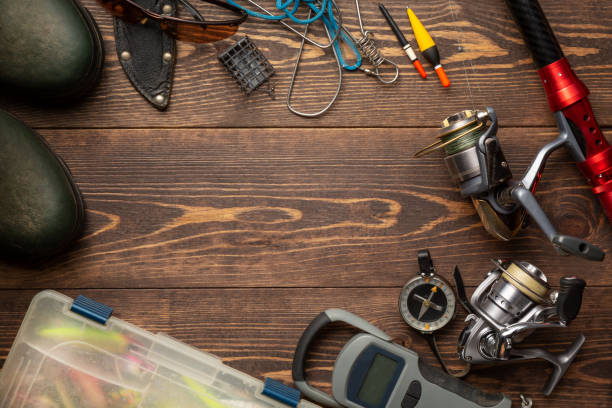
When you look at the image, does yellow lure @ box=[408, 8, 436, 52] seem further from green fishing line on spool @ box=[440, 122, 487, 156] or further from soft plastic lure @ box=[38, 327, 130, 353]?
soft plastic lure @ box=[38, 327, 130, 353]

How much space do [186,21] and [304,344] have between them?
0.69 metres

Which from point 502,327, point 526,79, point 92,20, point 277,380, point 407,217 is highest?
point 92,20

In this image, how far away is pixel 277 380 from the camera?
1.02m

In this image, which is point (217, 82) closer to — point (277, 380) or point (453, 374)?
point (277, 380)

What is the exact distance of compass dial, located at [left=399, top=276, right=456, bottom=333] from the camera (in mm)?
996

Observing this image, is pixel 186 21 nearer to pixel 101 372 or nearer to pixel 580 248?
pixel 101 372

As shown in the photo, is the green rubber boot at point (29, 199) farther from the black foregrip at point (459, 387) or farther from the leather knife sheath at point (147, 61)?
the black foregrip at point (459, 387)

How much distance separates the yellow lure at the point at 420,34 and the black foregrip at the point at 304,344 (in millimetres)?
590

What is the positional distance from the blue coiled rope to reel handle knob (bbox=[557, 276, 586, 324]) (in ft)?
1.90

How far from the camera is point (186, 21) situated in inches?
38.5

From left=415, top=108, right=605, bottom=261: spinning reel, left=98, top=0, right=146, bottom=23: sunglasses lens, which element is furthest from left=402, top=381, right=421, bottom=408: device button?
left=98, top=0, right=146, bottom=23: sunglasses lens

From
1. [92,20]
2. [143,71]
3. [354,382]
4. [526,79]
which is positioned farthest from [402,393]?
[92,20]

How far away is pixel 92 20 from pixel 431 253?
861 mm

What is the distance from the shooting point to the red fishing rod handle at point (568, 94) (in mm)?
969
